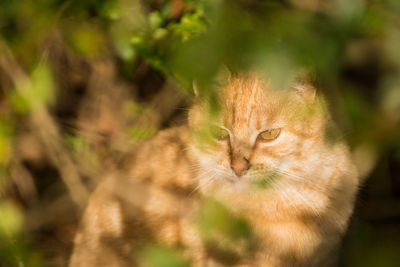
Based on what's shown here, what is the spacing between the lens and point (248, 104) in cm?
192

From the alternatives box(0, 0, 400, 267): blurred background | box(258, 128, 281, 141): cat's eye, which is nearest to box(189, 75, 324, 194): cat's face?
box(258, 128, 281, 141): cat's eye

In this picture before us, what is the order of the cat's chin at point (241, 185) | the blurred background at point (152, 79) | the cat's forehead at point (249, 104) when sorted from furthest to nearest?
1. the cat's chin at point (241, 185)
2. the cat's forehead at point (249, 104)
3. the blurred background at point (152, 79)

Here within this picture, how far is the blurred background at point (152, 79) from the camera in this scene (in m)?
0.82

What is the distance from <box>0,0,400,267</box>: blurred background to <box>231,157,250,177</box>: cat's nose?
0.41 metres

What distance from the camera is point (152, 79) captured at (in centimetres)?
349

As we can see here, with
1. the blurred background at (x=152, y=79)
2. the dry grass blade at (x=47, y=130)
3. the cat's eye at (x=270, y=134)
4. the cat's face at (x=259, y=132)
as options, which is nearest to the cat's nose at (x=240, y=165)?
the cat's face at (x=259, y=132)

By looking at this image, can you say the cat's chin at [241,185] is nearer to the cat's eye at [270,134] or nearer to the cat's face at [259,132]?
the cat's face at [259,132]

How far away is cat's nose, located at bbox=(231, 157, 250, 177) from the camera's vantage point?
1.96 metres

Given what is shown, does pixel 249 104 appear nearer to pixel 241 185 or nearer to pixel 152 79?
pixel 241 185

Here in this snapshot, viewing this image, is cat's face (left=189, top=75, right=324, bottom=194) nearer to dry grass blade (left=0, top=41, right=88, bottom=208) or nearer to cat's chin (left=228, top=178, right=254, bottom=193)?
cat's chin (left=228, top=178, right=254, bottom=193)

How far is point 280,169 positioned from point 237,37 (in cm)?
132

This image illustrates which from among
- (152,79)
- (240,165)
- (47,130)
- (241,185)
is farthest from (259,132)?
(152,79)

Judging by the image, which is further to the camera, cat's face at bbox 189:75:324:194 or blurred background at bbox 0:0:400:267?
cat's face at bbox 189:75:324:194

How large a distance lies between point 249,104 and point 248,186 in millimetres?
392
